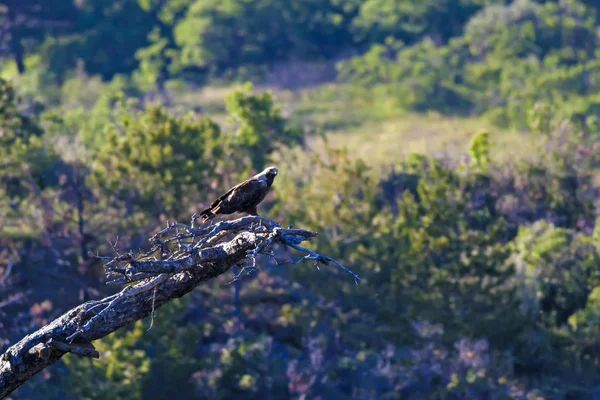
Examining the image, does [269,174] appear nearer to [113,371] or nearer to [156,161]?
[113,371]

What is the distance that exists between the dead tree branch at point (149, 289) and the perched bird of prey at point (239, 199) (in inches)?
46.2

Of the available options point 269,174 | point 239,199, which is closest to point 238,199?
point 239,199

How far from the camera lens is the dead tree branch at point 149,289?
12031 millimetres

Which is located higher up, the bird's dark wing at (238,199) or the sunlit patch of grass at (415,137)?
the bird's dark wing at (238,199)

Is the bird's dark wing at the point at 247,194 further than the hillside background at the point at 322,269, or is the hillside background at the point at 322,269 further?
the hillside background at the point at 322,269

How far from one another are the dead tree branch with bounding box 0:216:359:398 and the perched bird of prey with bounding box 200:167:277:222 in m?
1.17

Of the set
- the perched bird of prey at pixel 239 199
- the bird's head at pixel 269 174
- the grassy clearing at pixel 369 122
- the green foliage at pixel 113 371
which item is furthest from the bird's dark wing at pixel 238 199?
the grassy clearing at pixel 369 122

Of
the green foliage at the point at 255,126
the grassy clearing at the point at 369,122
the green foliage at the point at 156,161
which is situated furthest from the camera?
the grassy clearing at the point at 369,122

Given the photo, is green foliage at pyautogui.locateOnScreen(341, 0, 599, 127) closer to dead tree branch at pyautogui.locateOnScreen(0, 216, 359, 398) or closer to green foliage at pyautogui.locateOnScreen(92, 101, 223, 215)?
green foliage at pyautogui.locateOnScreen(92, 101, 223, 215)

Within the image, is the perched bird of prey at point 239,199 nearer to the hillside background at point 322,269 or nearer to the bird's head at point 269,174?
the bird's head at point 269,174

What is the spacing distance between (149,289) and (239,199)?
2041 mm

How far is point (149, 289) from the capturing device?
40.8 feet

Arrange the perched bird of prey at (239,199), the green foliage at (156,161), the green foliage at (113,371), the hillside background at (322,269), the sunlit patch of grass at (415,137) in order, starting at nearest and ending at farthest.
Result: 1. the perched bird of prey at (239,199)
2. the green foliage at (113,371)
3. the hillside background at (322,269)
4. the green foliage at (156,161)
5. the sunlit patch of grass at (415,137)

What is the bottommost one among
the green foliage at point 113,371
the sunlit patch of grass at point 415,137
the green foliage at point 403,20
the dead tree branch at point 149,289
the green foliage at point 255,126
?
the sunlit patch of grass at point 415,137
